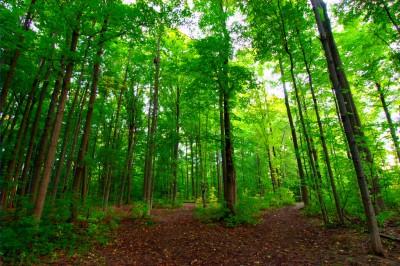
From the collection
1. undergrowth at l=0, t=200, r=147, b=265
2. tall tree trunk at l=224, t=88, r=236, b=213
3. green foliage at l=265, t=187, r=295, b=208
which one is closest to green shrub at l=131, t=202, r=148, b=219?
undergrowth at l=0, t=200, r=147, b=265

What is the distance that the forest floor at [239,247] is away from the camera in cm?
486

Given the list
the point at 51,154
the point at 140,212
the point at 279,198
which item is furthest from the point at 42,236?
the point at 279,198

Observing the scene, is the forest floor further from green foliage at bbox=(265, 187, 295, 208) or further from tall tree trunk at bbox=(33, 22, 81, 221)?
green foliage at bbox=(265, 187, 295, 208)

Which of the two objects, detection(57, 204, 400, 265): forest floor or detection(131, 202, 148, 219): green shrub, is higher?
detection(131, 202, 148, 219): green shrub

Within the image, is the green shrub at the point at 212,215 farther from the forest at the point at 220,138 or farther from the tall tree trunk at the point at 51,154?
the tall tree trunk at the point at 51,154

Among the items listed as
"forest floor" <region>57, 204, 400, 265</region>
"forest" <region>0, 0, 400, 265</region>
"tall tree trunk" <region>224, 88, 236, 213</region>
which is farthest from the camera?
"tall tree trunk" <region>224, 88, 236, 213</region>

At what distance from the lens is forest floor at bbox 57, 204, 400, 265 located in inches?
191

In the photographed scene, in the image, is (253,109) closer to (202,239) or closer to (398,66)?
(398,66)

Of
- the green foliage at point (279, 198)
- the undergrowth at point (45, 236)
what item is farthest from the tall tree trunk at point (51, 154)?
the green foliage at point (279, 198)

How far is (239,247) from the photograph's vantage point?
6109mm

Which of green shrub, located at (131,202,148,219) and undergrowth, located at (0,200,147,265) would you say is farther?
green shrub, located at (131,202,148,219)

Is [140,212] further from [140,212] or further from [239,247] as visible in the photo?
[239,247]

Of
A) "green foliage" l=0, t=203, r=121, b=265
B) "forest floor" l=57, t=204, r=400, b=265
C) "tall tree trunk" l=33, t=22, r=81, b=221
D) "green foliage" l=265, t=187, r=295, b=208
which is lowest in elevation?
"forest floor" l=57, t=204, r=400, b=265

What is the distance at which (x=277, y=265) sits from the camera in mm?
4617
